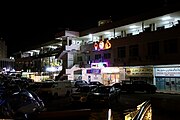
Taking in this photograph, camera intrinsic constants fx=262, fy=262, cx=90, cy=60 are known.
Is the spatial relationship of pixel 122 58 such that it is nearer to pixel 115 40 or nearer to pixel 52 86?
pixel 115 40

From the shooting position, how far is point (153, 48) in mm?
34250

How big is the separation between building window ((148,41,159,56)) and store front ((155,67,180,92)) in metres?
2.16

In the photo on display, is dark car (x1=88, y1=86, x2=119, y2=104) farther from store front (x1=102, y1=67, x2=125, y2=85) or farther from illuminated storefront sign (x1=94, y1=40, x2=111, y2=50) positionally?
illuminated storefront sign (x1=94, y1=40, x2=111, y2=50)

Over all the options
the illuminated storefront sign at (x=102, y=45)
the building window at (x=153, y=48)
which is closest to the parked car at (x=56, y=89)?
the building window at (x=153, y=48)

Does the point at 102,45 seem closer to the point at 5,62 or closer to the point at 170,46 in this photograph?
the point at 170,46

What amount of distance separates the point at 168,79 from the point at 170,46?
13.9 ft

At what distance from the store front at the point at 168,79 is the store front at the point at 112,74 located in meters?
6.58

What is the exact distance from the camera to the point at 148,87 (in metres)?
33.2

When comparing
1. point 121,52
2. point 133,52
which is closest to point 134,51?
point 133,52

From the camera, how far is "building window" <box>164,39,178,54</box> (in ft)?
102

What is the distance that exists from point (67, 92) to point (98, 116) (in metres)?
18.5

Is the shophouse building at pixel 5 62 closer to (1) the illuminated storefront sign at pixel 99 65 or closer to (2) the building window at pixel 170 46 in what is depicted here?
(1) the illuminated storefront sign at pixel 99 65

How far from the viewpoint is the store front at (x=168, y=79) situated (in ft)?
104

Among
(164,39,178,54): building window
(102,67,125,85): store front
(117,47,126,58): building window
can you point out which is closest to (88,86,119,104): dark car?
(164,39,178,54): building window
